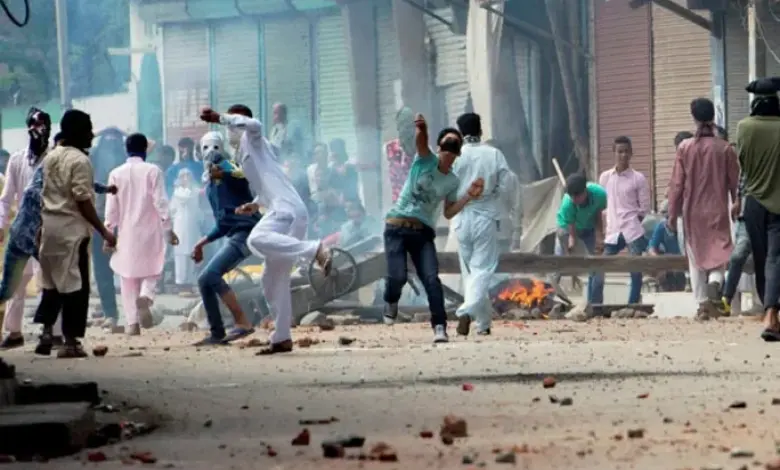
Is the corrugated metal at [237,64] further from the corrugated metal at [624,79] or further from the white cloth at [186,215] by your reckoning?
the corrugated metal at [624,79]

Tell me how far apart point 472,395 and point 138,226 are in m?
8.90

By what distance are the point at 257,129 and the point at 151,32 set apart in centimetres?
2776

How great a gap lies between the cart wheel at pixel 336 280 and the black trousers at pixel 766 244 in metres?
5.15

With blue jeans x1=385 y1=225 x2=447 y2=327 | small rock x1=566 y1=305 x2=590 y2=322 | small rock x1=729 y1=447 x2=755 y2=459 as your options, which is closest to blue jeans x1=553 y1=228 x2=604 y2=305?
small rock x1=566 y1=305 x2=590 y2=322

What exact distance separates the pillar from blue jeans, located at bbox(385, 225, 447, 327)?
18493 millimetres

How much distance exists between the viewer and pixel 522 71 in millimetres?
30016

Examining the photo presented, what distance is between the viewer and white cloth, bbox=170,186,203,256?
27.6 m

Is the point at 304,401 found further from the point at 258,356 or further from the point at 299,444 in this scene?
the point at 258,356

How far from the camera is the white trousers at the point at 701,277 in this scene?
18125mm

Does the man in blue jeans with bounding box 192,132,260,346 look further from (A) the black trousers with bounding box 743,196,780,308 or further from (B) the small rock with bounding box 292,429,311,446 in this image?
(B) the small rock with bounding box 292,429,311,446

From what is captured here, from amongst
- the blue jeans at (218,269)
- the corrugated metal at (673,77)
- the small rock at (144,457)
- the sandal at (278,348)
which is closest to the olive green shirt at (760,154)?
the sandal at (278,348)

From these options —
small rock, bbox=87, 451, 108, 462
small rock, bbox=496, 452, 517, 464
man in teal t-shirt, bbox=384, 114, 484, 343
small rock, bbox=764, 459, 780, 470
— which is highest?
man in teal t-shirt, bbox=384, 114, 484, 343

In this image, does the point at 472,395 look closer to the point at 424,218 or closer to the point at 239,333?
the point at 424,218

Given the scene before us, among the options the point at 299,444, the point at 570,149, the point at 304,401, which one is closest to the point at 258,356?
the point at 304,401
